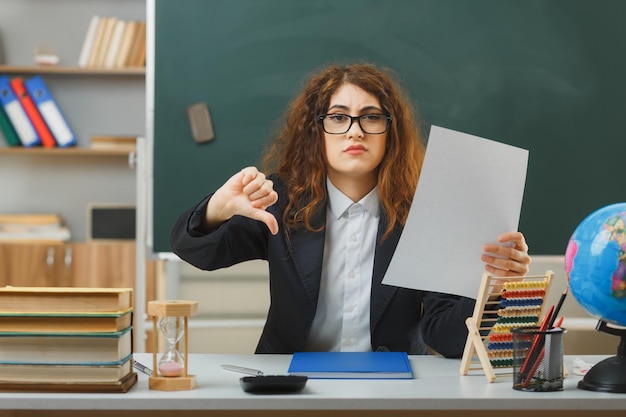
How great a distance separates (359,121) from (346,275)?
15.4 inches

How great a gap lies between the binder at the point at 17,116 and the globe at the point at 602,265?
350cm

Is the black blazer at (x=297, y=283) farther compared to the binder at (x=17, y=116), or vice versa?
the binder at (x=17, y=116)

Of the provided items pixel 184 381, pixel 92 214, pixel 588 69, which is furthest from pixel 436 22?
pixel 184 381

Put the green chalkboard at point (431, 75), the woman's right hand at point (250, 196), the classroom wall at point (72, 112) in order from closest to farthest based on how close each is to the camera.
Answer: the woman's right hand at point (250, 196)
the green chalkboard at point (431, 75)
the classroom wall at point (72, 112)

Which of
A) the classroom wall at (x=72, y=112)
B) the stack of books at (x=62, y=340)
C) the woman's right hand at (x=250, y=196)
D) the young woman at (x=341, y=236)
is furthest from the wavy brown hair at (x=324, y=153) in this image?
the classroom wall at (x=72, y=112)

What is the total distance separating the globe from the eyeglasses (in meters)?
0.77

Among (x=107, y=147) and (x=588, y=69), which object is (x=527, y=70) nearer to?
(x=588, y=69)

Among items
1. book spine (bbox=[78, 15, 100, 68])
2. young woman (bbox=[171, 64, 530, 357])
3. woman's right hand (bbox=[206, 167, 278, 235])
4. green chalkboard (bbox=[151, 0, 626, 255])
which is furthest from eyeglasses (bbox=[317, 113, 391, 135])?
book spine (bbox=[78, 15, 100, 68])

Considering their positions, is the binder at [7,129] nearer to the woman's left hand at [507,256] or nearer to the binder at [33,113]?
A: the binder at [33,113]

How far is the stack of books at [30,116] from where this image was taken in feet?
14.0

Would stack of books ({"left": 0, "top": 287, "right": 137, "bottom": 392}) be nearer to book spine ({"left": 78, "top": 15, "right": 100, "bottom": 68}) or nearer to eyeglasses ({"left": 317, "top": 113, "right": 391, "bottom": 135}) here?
eyeglasses ({"left": 317, "top": 113, "right": 391, "bottom": 135})

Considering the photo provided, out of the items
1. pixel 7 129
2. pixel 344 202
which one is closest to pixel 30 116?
pixel 7 129

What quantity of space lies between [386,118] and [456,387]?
883 millimetres

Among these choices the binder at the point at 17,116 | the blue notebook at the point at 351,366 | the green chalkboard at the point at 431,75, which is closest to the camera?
the blue notebook at the point at 351,366
